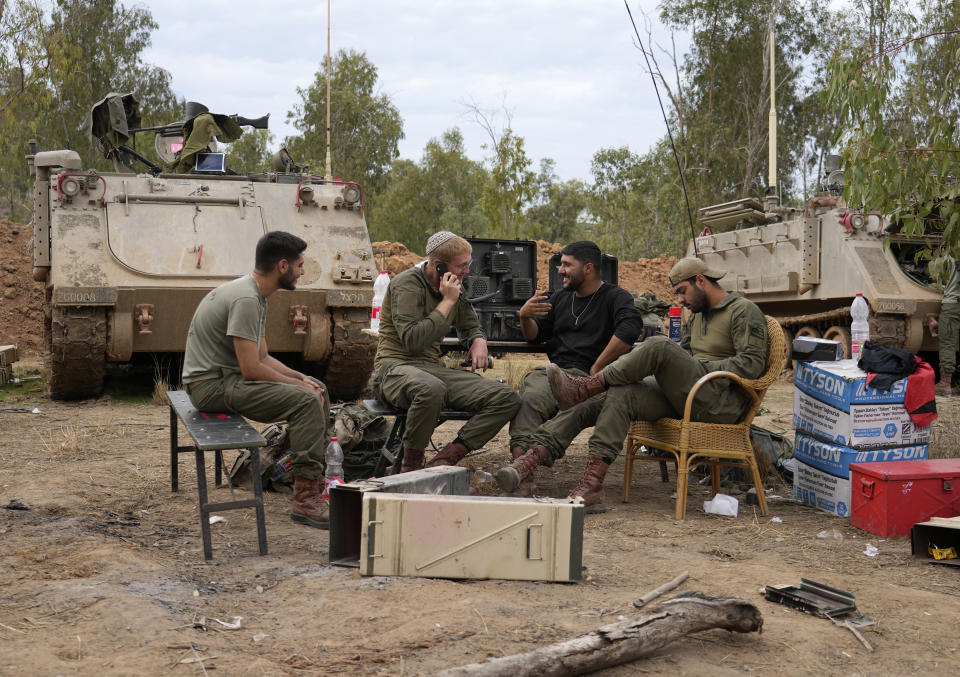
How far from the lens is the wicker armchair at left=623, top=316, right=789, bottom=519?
5.05m

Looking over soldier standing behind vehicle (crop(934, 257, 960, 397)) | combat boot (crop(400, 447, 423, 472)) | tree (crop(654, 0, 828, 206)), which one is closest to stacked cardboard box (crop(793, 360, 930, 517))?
combat boot (crop(400, 447, 423, 472))

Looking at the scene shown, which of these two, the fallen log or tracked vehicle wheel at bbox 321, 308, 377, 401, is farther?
tracked vehicle wheel at bbox 321, 308, 377, 401

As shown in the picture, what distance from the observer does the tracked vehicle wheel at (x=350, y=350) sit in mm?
9242

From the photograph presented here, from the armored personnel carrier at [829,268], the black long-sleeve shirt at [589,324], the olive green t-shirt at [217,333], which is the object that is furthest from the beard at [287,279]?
the armored personnel carrier at [829,268]

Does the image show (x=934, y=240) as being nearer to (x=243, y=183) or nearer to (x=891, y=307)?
(x=891, y=307)

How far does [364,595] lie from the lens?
347 centimetres

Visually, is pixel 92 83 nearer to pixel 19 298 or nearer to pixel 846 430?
pixel 19 298

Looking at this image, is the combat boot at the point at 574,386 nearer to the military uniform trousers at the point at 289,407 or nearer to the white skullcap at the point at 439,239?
the white skullcap at the point at 439,239

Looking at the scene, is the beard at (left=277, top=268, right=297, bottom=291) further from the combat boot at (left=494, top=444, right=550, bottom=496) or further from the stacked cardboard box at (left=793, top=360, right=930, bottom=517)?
the stacked cardboard box at (left=793, top=360, right=930, bottom=517)

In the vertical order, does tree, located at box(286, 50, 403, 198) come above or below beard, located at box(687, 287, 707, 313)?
above

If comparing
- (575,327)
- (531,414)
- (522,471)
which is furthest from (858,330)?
(522,471)

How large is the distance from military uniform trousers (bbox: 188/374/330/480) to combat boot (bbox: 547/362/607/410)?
1.25m

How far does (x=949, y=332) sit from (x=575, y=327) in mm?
7740

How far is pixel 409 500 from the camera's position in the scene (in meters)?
3.64
